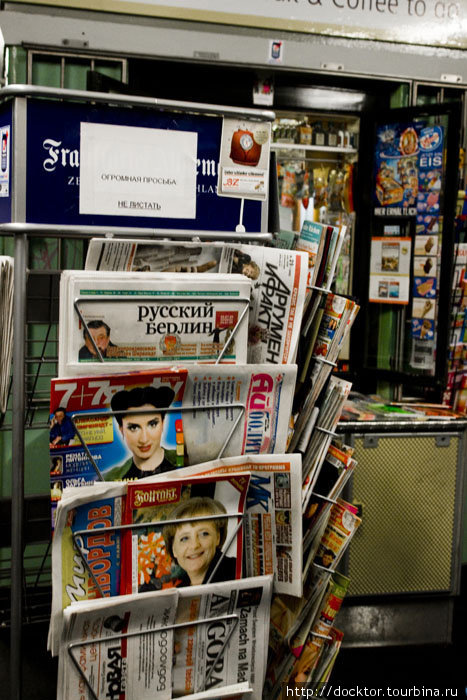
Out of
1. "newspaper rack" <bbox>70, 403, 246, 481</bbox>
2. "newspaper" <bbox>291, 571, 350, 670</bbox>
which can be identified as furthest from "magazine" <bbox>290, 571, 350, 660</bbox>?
"newspaper rack" <bbox>70, 403, 246, 481</bbox>

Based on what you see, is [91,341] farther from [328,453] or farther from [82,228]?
[328,453]

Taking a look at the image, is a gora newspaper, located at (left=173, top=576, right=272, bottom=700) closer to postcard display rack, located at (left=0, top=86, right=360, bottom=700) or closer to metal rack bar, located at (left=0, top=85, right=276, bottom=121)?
postcard display rack, located at (left=0, top=86, right=360, bottom=700)

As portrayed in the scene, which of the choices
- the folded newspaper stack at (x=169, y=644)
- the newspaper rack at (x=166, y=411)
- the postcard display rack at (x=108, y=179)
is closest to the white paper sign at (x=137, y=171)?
the postcard display rack at (x=108, y=179)

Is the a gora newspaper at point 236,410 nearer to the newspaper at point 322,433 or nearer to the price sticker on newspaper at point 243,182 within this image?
the newspaper at point 322,433

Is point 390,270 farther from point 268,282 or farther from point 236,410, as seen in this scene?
point 236,410

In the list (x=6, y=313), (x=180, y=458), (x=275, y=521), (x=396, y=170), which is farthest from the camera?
(x=396, y=170)

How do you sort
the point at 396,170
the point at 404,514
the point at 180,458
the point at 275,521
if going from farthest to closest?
the point at 396,170 < the point at 404,514 < the point at 275,521 < the point at 180,458

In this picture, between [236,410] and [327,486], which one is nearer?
[236,410]

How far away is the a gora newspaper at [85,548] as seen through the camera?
1426mm

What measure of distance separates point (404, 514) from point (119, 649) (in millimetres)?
1998

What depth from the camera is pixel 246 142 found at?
1672mm

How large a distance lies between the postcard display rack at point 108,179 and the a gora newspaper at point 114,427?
0.45 ft

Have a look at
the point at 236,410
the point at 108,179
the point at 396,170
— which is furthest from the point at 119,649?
the point at 396,170

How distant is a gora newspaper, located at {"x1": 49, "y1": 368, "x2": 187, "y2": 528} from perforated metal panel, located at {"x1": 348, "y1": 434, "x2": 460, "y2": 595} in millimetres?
1778
